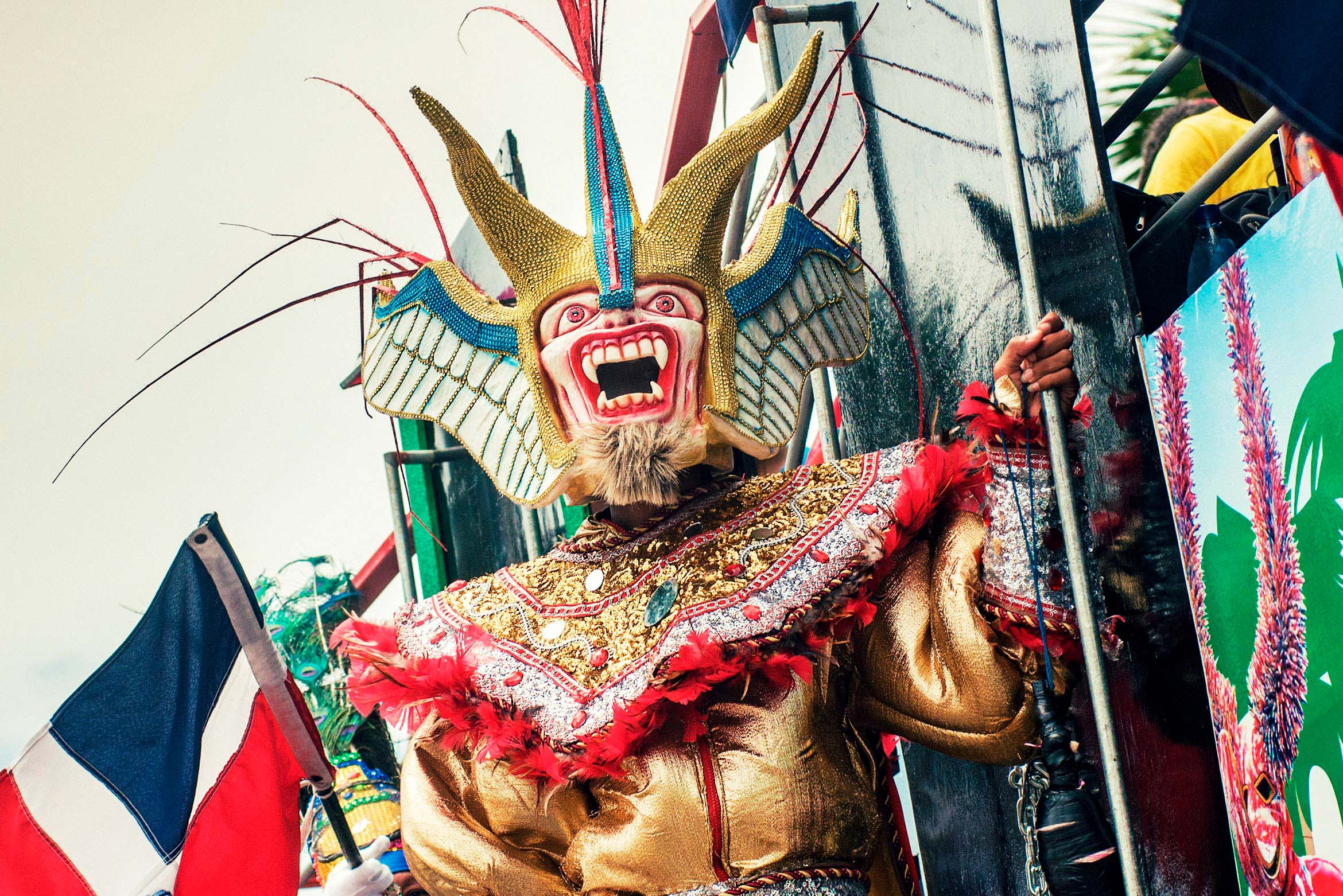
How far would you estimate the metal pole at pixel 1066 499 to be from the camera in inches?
71.1

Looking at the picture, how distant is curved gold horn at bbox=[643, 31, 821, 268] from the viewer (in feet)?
8.02

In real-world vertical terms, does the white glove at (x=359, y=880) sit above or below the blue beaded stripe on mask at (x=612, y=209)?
below

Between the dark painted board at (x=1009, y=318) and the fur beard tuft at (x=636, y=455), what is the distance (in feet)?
2.18

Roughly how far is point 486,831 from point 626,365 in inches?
33.4

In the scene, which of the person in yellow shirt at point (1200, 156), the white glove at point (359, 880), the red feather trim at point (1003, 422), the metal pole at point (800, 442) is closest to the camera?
the red feather trim at point (1003, 422)

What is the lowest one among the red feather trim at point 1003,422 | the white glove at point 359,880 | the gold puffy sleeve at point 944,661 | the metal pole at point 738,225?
the white glove at point 359,880

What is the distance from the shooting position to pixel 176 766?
2.65 meters

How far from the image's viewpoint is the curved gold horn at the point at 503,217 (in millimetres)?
2467

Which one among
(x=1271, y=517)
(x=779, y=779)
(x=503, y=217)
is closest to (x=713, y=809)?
(x=779, y=779)

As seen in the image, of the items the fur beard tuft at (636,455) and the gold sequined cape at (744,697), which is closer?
the gold sequined cape at (744,697)

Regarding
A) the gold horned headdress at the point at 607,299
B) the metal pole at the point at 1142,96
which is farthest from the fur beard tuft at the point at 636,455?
the metal pole at the point at 1142,96

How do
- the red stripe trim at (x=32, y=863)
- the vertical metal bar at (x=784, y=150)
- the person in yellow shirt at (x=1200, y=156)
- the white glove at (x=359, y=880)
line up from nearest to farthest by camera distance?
the red stripe trim at (x=32, y=863), the white glove at (x=359, y=880), the vertical metal bar at (x=784, y=150), the person in yellow shirt at (x=1200, y=156)

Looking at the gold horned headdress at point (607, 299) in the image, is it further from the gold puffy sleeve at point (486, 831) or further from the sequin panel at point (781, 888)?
the sequin panel at point (781, 888)

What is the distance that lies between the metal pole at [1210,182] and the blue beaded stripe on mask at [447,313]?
3.70ft
